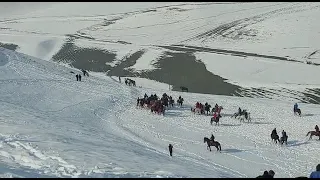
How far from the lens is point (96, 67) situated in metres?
68.5

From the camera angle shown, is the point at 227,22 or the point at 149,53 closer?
the point at 149,53

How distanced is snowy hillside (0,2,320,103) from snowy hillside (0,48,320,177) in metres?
11.9

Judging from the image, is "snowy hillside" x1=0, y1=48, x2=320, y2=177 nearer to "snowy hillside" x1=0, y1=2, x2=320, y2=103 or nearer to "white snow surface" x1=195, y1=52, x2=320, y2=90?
"white snow surface" x1=195, y1=52, x2=320, y2=90

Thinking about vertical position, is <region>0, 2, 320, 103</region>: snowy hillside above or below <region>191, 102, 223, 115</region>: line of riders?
above

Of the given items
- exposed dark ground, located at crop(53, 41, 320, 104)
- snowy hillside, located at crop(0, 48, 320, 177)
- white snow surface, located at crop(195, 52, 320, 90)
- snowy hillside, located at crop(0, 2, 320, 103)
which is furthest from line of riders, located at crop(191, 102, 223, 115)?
white snow surface, located at crop(195, 52, 320, 90)

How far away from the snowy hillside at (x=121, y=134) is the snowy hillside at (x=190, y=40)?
38.9ft

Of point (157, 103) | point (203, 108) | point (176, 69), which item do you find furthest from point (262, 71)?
point (157, 103)

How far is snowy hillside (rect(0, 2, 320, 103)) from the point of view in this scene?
58.0 meters

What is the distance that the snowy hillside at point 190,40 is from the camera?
58.0 m

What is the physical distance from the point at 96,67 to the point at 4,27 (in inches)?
1364

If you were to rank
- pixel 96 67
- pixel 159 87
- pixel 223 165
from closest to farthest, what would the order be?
pixel 223 165 < pixel 159 87 < pixel 96 67

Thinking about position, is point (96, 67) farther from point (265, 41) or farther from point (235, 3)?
point (235, 3)

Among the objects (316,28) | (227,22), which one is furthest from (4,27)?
(316,28)

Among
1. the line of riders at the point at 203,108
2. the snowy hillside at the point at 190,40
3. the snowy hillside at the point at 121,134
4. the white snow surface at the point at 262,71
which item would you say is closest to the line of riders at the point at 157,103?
the snowy hillside at the point at 121,134
